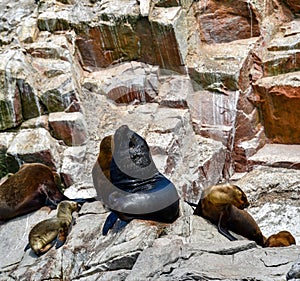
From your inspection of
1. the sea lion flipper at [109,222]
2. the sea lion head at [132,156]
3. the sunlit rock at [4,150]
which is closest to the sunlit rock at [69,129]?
the sunlit rock at [4,150]

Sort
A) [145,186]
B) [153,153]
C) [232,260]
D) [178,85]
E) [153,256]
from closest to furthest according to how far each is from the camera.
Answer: [232,260], [153,256], [145,186], [153,153], [178,85]

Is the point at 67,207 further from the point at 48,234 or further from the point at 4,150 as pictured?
the point at 4,150

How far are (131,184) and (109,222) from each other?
44 centimetres

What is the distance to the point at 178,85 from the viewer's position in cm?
822

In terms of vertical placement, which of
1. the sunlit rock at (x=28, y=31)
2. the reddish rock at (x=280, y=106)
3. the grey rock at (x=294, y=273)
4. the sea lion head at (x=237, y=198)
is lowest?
the reddish rock at (x=280, y=106)

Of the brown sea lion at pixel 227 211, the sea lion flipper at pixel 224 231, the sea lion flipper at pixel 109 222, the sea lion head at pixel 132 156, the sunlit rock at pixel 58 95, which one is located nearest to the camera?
the sea lion flipper at pixel 224 231

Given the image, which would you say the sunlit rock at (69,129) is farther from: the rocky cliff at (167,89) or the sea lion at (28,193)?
the sea lion at (28,193)

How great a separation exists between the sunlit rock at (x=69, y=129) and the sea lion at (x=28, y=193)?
1268 millimetres

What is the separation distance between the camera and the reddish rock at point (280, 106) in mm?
8203

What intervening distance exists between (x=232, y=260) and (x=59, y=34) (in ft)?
17.8

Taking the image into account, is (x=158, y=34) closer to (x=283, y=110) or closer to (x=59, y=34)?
(x=59, y=34)

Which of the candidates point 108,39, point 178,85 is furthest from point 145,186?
point 108,39

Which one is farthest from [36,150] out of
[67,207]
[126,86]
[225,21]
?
[225,21]

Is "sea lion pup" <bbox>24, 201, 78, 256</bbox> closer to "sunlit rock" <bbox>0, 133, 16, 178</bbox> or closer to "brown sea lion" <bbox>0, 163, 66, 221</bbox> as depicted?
"brown sea lion" <bbox>0, 163, 66, 221</bbox>
